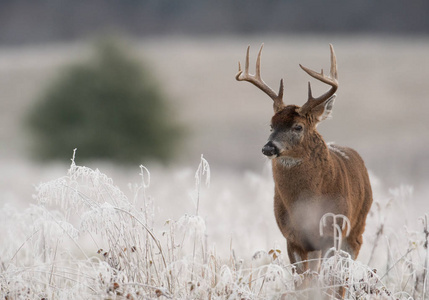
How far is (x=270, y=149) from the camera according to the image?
6273mm

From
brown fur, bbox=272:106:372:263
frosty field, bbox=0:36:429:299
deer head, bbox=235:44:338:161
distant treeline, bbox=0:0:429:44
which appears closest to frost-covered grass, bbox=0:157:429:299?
frosty field, bbox=0:36:429:299

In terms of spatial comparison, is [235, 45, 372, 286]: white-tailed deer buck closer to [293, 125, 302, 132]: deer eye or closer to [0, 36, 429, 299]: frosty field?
[293, 125, 302, 132]: deer eye

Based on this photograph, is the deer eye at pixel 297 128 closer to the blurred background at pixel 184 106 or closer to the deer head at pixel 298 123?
the deer head at pixel 298 123

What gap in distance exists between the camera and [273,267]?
4.95 m

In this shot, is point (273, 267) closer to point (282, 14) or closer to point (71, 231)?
point (71, 231)

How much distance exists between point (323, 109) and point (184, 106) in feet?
89.3

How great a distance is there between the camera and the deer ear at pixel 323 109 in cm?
671

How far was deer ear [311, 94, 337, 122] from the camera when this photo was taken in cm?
671

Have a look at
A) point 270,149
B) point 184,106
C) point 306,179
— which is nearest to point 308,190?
point 306,179

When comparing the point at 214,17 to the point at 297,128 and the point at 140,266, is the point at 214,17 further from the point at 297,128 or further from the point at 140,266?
the point at 140,266

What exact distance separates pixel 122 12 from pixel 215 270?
388 ft

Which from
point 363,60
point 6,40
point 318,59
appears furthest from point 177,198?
point 6,40

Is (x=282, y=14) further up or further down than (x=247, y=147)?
further up

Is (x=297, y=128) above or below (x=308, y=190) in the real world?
above
